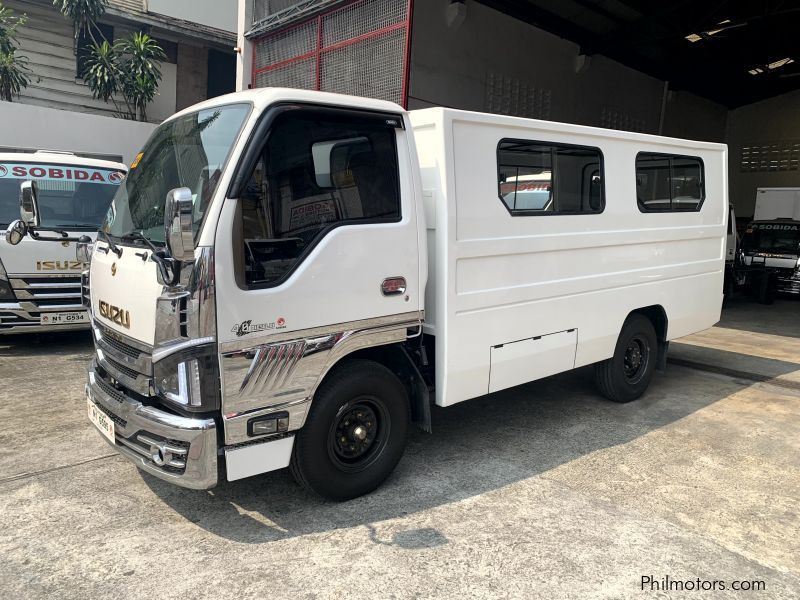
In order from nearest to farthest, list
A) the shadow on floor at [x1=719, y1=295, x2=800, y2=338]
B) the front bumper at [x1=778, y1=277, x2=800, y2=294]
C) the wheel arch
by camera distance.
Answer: the wheel arch, the shadow on floor at [x1=719, y1=295, x2=800, y2=338], the front bumper at [x1=778, y1=277, x2=800, y2=294]

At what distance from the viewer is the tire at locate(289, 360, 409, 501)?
3203 millimetres

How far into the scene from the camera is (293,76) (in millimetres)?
9227

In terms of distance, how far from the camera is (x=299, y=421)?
10.2ft

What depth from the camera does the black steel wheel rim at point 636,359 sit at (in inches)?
213

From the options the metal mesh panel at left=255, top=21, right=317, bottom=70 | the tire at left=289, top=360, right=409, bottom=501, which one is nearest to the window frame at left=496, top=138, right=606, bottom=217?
the tire at left=289, top=360, right=409, bottom=501

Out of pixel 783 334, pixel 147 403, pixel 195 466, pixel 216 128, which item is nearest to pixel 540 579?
pixel 195 466

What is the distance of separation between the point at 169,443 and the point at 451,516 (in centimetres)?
157

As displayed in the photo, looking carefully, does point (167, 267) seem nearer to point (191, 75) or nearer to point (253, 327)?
point (253, 327)

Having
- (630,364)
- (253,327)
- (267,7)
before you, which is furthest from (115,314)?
(267,7)

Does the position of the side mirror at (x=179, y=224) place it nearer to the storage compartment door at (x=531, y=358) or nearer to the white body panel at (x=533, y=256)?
the white body panel at (x=533, y=256)

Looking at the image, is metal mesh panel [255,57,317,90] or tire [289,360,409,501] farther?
metal mesh panel [255,57,317,90]

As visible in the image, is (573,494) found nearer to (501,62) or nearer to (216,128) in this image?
(216,128)

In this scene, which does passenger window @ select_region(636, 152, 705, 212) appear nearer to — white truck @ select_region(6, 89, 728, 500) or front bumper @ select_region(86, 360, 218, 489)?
white truck @ select_region(6, 89, 728, 500)
